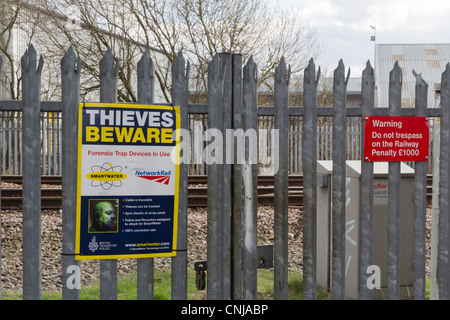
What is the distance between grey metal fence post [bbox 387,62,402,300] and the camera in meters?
3.98

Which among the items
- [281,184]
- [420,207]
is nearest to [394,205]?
[420,207]

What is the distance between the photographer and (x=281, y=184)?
3.73 meters

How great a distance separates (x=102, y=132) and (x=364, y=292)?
7.64ft

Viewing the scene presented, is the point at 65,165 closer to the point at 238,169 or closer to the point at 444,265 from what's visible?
the point at 238,169

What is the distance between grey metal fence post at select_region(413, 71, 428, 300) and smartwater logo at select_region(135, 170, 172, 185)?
77.8 inches

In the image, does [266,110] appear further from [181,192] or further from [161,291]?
[161,291]

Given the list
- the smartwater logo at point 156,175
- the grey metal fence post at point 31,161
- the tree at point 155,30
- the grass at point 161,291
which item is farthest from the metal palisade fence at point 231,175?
the tree at point 155,30

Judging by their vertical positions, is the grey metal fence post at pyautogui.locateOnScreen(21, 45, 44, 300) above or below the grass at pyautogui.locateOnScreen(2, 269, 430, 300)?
above

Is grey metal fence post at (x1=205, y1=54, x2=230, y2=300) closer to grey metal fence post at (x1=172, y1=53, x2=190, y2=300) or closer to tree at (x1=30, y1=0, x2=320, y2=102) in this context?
grey metal fence post at (x1=172, y1=53, x2=190, y2=300)

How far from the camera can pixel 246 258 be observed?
372 centimetres

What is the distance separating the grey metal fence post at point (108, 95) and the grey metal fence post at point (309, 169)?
1.34 m

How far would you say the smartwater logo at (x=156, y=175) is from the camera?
138 inches

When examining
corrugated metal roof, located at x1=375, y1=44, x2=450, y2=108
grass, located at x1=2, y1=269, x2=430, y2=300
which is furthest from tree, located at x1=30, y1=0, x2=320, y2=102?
corrugated metal roof, located at x1=375, y1=44, x2=450, y2=108

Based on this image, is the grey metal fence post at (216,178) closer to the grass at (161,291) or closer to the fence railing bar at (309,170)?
the fence railing bar at (309,170)
